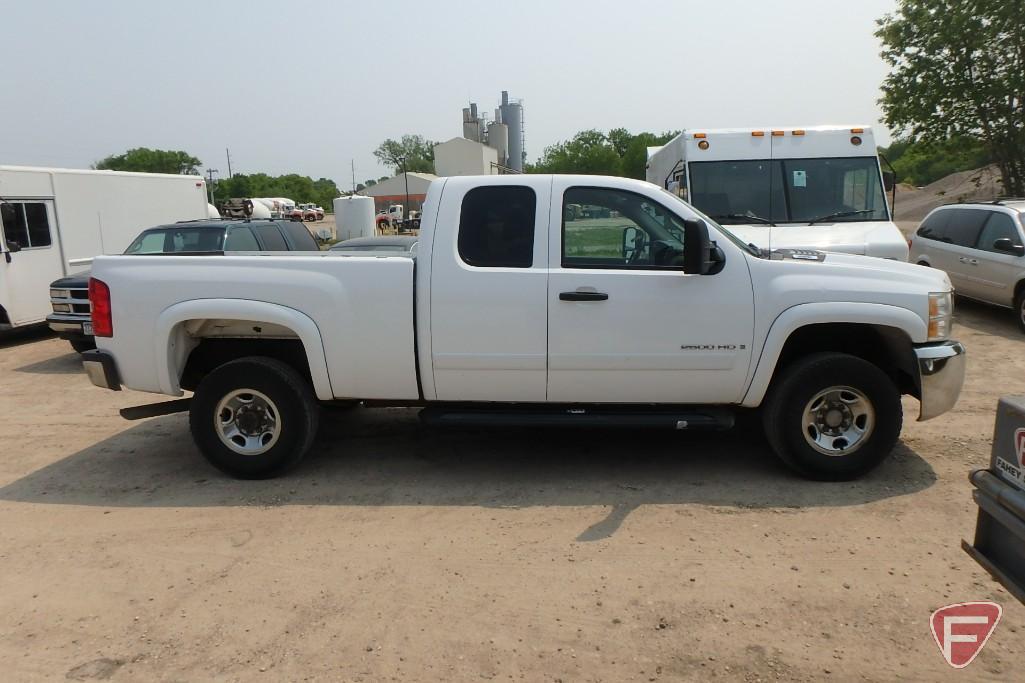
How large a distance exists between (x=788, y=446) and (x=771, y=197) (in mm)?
4552

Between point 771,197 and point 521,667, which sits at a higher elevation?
point 771,197

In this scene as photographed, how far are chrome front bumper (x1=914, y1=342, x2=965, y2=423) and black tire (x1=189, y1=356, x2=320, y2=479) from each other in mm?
4098

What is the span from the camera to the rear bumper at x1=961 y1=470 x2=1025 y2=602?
2186 mm

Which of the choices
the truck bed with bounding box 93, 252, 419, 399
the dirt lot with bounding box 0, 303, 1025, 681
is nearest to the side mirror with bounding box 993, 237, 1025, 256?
the dirt lot with bounding box 0, 303, 1025, 681

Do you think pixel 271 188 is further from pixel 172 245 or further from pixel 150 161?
pixel 172 245

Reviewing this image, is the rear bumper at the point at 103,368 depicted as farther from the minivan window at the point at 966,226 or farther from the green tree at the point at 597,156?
the green tree at the point at 597,156

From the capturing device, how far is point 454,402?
5121 millimetres

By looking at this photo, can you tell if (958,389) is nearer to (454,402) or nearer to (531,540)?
(531,540)

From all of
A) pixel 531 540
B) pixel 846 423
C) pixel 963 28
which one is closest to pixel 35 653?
pixel 531 540

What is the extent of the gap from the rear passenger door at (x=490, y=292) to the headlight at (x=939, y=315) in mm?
2525

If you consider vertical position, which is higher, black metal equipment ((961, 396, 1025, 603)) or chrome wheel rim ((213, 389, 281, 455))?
black metal equipment ((961, 396, 1025, 603))

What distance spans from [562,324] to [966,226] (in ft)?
31.4

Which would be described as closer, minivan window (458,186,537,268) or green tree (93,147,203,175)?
minivan window (458,186,537,268)

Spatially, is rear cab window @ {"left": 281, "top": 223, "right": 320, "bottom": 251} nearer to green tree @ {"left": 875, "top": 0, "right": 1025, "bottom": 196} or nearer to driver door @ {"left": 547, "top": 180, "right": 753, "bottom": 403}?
driver door @ {"left": 547, "top": 180, "right": 753, "bottom": 403}
